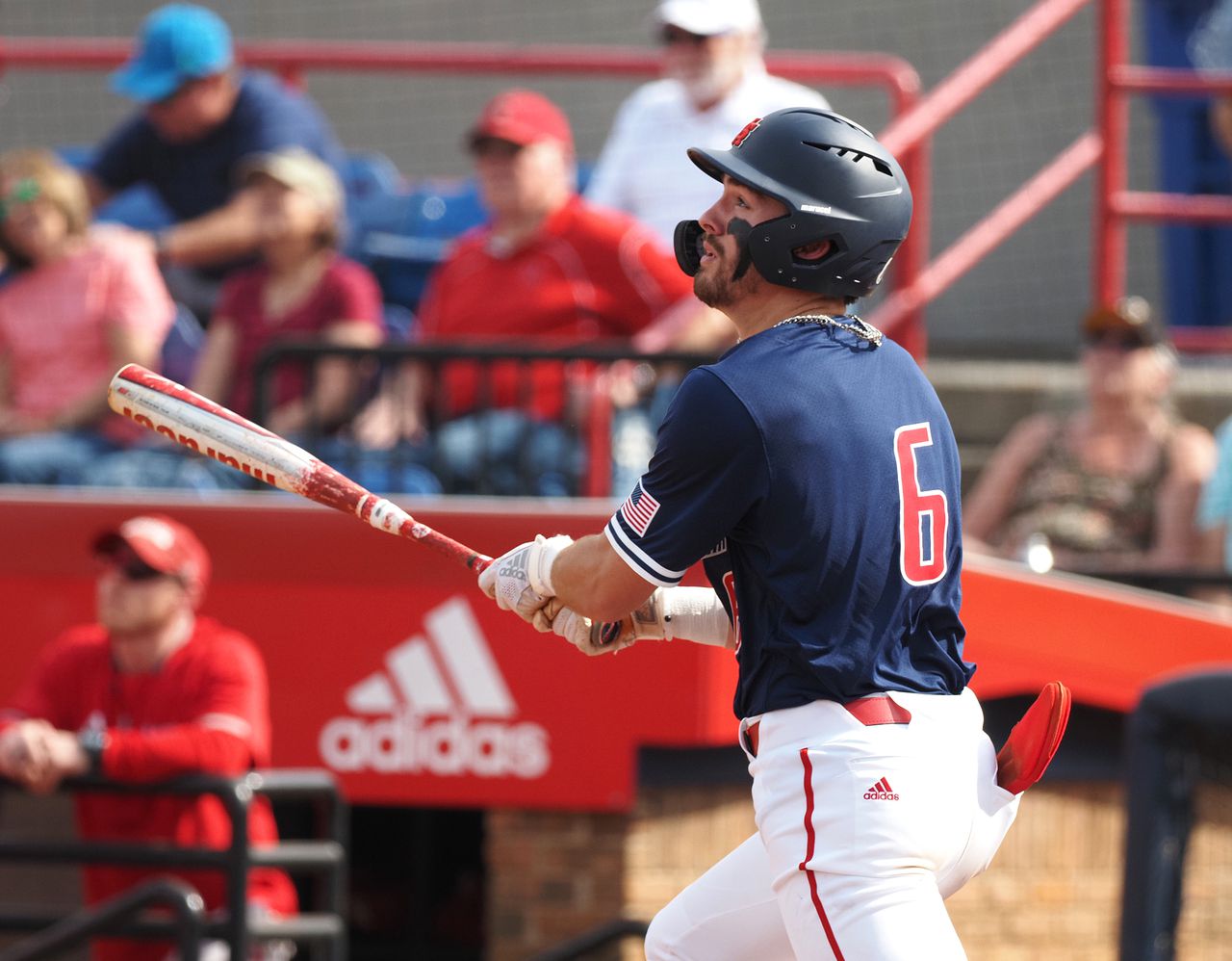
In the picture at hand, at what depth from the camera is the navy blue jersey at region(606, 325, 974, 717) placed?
9.55 feet

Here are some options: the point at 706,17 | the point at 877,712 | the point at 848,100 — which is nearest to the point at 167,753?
the point at 877,712

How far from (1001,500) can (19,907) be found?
137 inches

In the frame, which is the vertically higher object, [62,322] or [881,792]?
[62,322]

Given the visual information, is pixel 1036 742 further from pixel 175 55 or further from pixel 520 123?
pixel 175 55

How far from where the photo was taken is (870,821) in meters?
2.93

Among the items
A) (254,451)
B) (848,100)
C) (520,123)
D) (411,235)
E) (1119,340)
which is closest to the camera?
(254,451)

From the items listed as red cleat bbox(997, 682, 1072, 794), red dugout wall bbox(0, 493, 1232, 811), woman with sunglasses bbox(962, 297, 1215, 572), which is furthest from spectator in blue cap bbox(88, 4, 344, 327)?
red cleat bbox(997, 682, 1072, 794)

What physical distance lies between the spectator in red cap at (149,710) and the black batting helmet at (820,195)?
2596mm

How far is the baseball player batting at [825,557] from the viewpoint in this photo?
292 cm

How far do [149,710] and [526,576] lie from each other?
2.53 m

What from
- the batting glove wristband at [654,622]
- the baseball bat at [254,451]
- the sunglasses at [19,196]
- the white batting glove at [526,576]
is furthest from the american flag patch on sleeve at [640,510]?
the sunglasses at [19,196]

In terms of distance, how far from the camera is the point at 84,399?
6.24 meters

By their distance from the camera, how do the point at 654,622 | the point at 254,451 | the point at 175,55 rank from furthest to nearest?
the point at 175,55 → the point at 254,451 → the point at 654,622

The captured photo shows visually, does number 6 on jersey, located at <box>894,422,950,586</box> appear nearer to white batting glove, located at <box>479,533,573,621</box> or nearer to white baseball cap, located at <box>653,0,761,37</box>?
white batting glove, located at <box>479,533,573,621</box>
